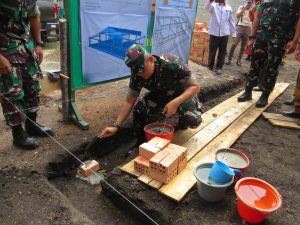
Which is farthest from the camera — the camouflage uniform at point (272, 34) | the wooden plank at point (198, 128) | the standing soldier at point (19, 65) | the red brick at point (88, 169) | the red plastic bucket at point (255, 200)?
the camouflage uniform at point (272, 34)

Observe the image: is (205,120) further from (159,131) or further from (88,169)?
(88,169)

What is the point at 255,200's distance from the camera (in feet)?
7.13

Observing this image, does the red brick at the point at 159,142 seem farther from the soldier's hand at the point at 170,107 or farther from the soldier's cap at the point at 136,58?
the soldier's cap at the point at 136,58

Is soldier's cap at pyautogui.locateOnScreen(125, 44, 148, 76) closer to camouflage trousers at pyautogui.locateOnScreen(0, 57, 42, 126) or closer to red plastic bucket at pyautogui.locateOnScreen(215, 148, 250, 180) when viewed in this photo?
camouflage trousers at pyautogui.locateOnScreen(0, 57, 42, 126)

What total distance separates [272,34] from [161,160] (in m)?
2.87

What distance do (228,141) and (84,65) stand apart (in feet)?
6.80

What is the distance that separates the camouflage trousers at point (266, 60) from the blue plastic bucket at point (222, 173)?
258 cm

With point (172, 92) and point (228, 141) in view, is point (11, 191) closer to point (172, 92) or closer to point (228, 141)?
point (172, 92)

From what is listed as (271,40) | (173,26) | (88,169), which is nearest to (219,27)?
(173,26)

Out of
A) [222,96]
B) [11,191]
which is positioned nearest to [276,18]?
[222,96]

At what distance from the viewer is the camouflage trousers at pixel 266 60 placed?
4062 mm

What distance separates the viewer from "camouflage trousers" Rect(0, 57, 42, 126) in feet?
8.43

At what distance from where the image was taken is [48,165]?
2.77 meters

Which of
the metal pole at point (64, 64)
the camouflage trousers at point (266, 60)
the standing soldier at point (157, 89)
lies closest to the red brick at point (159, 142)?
the standing soldier at point (157, 89)
